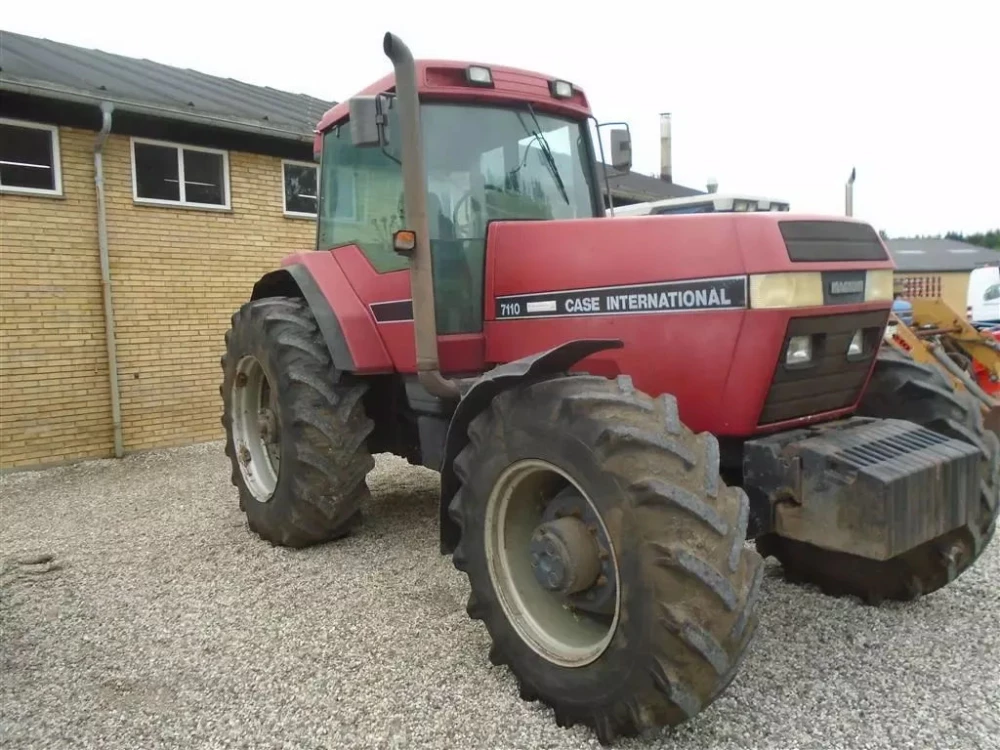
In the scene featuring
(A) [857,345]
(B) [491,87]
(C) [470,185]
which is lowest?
(A) [857,345]

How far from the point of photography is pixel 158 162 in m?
8.62

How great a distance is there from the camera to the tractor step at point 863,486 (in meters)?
2.60

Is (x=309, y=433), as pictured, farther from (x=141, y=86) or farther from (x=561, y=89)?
(x=141, y=86)

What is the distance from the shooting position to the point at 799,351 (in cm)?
293

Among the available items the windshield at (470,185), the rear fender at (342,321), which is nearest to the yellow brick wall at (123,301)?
A: the rear fender at (342,321)

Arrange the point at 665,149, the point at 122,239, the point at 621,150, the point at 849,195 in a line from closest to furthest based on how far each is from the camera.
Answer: the point at 849,195 → the point at 621,150 → the point at 122,239 → the point at 665,149

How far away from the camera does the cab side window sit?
4125 millimetres

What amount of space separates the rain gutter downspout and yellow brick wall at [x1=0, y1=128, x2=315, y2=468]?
8 centimetres

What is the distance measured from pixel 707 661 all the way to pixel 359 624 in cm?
183

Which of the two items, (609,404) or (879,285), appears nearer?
(609,404)

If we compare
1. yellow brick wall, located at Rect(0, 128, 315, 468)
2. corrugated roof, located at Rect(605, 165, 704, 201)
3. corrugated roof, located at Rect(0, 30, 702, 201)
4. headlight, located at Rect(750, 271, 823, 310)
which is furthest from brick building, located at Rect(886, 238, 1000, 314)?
headlight, located at Rect(750, 271, 823, 310)

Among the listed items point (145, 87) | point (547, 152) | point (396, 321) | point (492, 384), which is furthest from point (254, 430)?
point (145, 87)

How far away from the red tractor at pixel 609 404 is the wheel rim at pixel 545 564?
10 mm

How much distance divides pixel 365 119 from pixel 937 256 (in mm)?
38769
